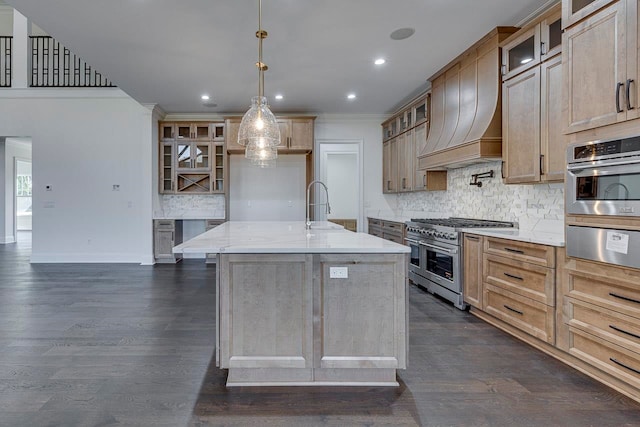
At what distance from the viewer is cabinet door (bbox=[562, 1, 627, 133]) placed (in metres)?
2.02

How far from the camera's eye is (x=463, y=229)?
3.55 metres

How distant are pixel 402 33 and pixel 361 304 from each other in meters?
2.79

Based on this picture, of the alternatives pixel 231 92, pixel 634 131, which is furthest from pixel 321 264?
pixel 231 92

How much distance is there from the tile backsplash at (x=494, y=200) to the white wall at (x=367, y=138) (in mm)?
1030

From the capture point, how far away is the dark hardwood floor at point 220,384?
182cm

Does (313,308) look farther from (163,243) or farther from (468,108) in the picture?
(163,243)

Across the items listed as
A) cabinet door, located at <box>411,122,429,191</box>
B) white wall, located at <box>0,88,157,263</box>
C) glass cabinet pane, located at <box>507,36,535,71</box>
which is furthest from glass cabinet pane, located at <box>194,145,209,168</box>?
glass cabinet pane, located at <box>507,36,535,71</box>

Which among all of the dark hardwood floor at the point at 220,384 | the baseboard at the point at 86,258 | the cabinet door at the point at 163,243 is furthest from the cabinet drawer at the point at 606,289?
the baseboard at the point at 86,258

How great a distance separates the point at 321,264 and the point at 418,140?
3.66 m

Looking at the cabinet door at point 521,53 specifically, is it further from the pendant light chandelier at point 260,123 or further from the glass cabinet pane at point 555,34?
the pendant light chandelier at point 260,123

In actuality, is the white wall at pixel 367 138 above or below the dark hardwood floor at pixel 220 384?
above

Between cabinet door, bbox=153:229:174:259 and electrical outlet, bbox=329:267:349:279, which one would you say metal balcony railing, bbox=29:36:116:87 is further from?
electrical outlet, bbox=329:267:349:279

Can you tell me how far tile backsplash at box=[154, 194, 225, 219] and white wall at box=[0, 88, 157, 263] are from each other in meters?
0.54

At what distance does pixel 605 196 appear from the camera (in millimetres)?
2121
